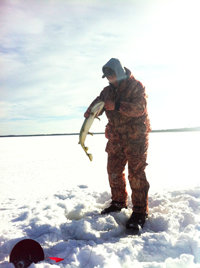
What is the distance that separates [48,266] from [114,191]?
5.95ft

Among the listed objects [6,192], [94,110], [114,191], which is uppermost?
[94,110]

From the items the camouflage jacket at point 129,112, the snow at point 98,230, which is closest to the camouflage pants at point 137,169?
the camouflage jacket at point 129,112

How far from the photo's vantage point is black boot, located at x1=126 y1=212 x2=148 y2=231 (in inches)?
119

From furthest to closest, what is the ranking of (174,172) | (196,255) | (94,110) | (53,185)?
1. (174,172)
2. (53,185)
3. (94,110)
4. (196,255)

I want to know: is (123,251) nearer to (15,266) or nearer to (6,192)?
(15,266)

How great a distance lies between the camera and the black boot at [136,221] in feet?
9.91

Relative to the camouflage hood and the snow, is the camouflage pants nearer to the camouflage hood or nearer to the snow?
the snow

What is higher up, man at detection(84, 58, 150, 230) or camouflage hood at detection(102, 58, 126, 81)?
camouflage hood at detection(102, 58, 126, 81)

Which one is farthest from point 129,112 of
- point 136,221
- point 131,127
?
point 136,221

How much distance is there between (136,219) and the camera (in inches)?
124

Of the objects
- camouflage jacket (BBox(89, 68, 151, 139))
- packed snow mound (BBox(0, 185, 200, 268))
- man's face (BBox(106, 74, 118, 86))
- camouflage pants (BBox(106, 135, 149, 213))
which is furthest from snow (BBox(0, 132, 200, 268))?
man's face (BBox(106, 74, 118, 86))

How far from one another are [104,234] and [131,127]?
5.12 ft

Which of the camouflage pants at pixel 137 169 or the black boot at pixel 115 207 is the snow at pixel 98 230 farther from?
the camouflage pants at pixel 137 169

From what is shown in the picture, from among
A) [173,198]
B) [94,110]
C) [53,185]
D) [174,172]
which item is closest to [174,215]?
[173,198]
